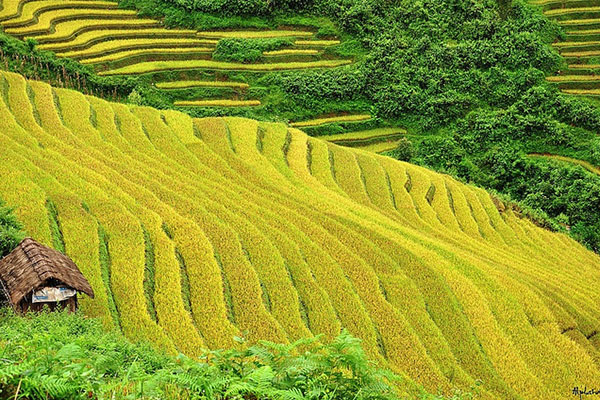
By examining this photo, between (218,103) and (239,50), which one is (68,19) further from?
(218,103)

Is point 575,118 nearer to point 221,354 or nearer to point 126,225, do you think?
point 126,225

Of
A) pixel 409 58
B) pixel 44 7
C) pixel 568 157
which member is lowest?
pixel 568 157

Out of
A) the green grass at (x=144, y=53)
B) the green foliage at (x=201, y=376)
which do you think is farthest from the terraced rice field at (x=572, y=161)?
the green foliage at (x=201, y=376)

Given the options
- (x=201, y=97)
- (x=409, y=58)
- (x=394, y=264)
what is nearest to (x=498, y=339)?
(x=394, y=264)

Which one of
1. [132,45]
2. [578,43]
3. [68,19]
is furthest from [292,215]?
[578,43]

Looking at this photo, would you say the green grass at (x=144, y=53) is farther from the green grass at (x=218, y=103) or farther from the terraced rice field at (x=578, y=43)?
the terraced rice field at (x=578, y=43)

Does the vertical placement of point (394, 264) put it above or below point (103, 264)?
below
